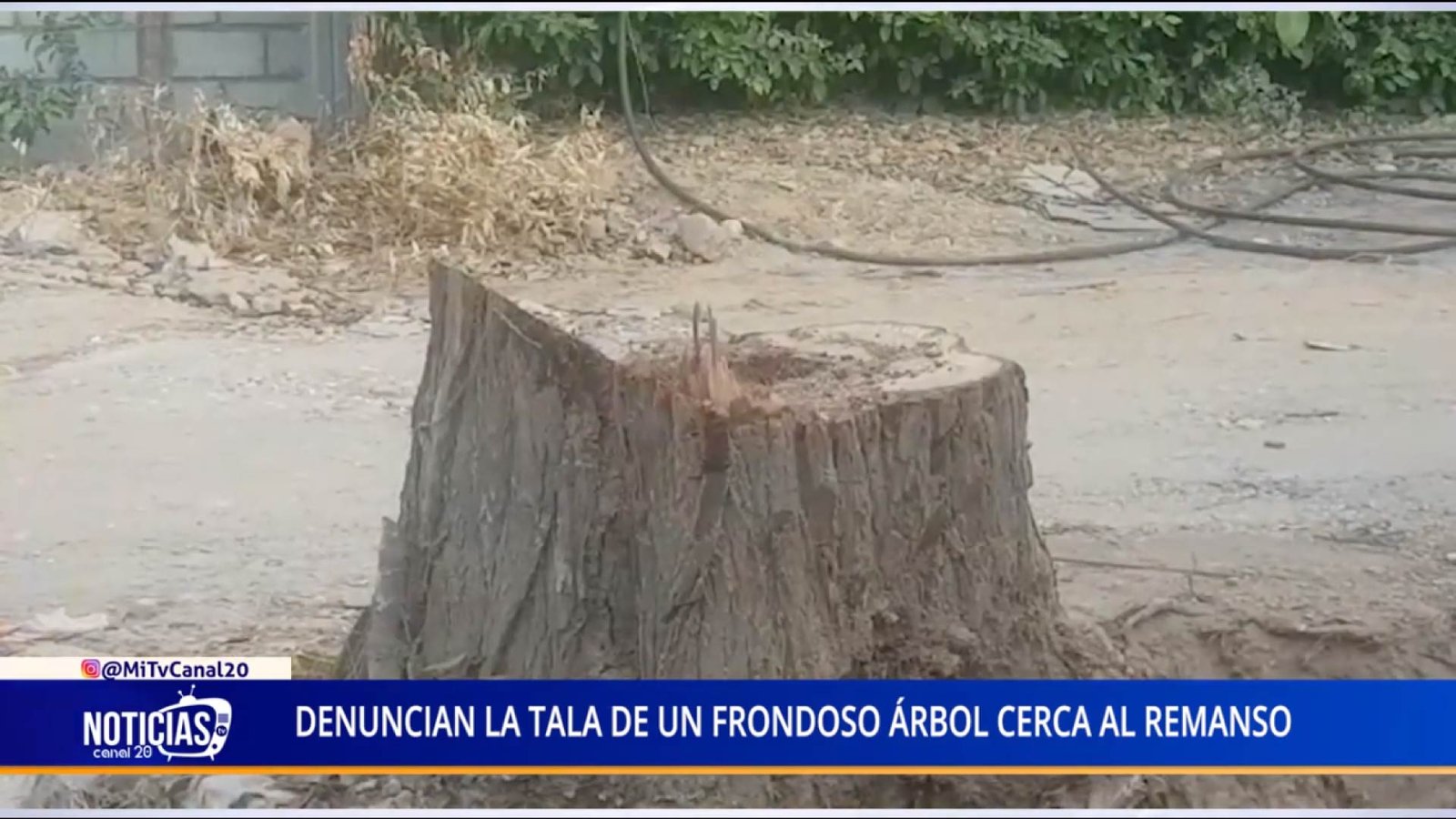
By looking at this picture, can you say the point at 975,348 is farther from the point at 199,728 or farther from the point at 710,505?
the point at 199,728

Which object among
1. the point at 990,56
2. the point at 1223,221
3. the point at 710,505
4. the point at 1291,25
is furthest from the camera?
the point at 1223,221

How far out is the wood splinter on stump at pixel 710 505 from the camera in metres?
1.41

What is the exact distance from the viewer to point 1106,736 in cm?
146

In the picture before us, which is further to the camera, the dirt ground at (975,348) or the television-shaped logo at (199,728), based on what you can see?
the dirt ground at (975,348)

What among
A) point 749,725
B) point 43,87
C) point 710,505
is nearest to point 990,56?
point 710,505

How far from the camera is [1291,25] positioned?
4.25 ft

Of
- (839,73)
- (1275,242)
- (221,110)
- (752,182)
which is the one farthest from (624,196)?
(1275,242)

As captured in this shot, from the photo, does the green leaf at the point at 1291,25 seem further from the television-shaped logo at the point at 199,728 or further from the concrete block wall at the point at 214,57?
the television-shaped logo at the point at 199,728

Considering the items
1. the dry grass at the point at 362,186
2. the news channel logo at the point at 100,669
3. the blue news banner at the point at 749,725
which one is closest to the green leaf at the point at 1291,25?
the blue news banner at the point at 749,725

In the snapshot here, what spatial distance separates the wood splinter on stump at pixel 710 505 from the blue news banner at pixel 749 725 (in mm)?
36

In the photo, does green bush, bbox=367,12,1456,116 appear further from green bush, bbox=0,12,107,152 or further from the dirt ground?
green bush, bbox=0,12,107,152

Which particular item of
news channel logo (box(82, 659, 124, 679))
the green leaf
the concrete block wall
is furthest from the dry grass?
the green leaf

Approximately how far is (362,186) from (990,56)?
0.57m

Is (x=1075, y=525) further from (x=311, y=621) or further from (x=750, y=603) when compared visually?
(x=311, y=621)
